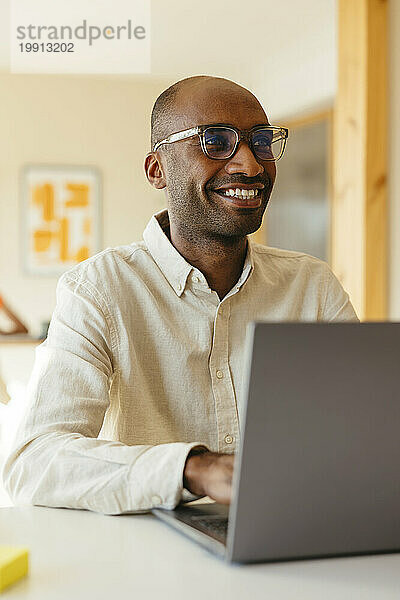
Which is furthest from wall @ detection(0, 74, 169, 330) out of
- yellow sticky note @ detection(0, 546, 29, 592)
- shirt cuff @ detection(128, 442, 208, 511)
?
yellow sticky note @ detection(0, 546, 29, 592)

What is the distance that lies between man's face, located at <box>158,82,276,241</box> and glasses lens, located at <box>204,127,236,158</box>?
0.02 meters

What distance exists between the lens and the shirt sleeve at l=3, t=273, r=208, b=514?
98 cm

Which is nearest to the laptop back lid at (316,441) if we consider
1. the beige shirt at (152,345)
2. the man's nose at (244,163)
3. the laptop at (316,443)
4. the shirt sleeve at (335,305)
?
the laptop at (316,443)

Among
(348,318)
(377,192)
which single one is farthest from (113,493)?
(377,192)

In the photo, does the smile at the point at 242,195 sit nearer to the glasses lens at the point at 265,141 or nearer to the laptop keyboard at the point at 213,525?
the glasses lens at the point at 265,141

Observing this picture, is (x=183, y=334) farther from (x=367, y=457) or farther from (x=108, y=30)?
(x=108, y=30)

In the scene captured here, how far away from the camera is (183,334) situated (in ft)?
4.62

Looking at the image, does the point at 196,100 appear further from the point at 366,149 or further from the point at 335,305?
the point at 366,149

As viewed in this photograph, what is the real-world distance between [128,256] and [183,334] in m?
0.17

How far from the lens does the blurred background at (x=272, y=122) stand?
3246 mm

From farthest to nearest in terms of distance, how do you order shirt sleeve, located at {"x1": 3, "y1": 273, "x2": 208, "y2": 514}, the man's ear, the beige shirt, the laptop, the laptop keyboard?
the man's ear → the beige shirt → shirt sleeve, located at {"x1": 3, "y1": 273, "x2": 208, "y2": 514} → the laptop keyboard → the laptop

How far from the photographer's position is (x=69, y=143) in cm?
598

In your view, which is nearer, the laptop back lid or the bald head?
the laptop back lid

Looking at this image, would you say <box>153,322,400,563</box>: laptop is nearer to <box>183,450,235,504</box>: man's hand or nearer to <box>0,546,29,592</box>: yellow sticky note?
<box>183,450,235,504</box>: man's hand
